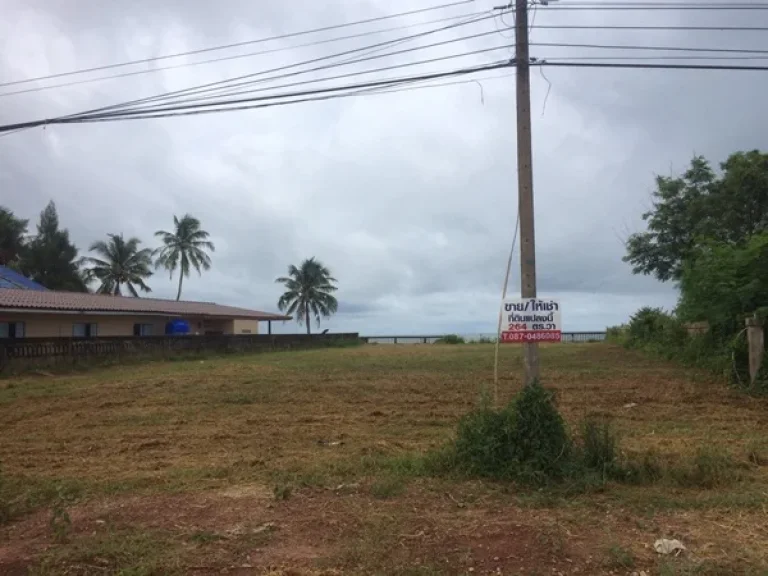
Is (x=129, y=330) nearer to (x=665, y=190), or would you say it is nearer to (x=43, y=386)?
(x=43, y=386)

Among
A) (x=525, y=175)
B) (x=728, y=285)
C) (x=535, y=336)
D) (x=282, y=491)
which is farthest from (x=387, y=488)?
(x=728, y=285)

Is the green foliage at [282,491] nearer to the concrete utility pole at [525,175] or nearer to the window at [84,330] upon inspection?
the concrete utility pole at [525,175]

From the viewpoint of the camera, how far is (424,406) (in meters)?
12.4

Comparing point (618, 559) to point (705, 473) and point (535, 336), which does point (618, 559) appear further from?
point (535, 336)

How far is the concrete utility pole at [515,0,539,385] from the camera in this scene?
291 inches

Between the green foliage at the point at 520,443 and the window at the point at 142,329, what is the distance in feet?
96.3

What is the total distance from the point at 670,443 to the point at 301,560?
5848 millimetres

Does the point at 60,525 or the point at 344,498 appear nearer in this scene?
the point at 60,525

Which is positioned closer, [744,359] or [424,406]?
[424,406]

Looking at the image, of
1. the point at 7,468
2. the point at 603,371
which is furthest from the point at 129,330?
the point at 7,468

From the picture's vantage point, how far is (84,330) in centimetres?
2850

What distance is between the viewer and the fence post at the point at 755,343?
547 inches

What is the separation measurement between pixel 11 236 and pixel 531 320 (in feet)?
159

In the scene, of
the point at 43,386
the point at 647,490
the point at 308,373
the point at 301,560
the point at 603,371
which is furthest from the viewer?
the point at 308,373
